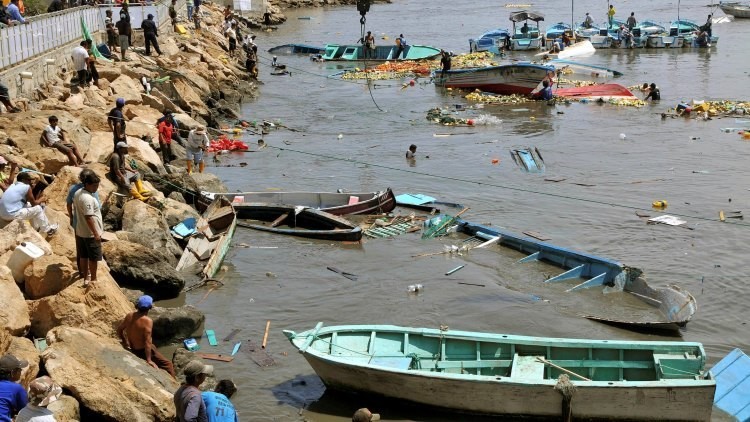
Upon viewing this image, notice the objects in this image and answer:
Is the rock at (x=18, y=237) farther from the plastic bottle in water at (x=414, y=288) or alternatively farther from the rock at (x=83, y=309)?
the plastic bottle in water at (x=414, y=288)

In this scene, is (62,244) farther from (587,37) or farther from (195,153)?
(587,37)

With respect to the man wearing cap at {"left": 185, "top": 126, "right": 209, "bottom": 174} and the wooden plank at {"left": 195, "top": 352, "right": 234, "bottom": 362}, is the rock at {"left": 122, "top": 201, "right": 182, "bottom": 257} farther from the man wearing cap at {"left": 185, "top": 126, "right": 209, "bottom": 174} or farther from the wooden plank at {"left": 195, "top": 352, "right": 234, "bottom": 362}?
the man wearing cap at {"left": 185, "top": 126, "right": 209, "bottom": 174}

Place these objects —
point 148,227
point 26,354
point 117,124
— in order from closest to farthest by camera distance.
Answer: point 26,354, point 148,227, point 117,124

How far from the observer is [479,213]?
2219cm

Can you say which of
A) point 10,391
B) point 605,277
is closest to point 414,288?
point 605,277

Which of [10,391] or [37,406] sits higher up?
[10,391]

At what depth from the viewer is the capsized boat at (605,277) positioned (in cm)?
1510

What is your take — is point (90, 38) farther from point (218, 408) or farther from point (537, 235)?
point (218, 408)

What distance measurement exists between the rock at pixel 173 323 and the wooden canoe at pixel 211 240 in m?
2.83

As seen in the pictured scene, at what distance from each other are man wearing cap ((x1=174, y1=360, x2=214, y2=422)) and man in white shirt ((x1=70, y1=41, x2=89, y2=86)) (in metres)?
18.2

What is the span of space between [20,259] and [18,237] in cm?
57

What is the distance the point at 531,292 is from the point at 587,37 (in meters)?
39.5

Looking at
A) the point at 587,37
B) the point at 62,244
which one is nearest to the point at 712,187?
the point at 62,244

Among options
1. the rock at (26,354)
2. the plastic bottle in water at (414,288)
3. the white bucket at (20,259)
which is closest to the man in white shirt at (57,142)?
the white bucket at (20,259)
